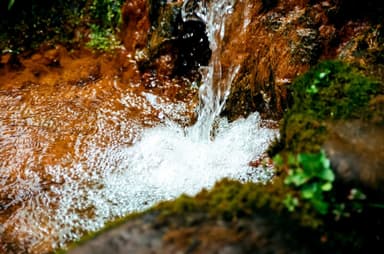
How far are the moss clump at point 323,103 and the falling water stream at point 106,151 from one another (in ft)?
3.59

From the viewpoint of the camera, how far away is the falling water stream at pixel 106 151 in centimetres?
334

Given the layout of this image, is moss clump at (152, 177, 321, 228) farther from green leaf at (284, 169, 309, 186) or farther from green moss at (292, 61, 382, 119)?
green moss at (292, 61, 382, 119)

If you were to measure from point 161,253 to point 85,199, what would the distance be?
2.04m

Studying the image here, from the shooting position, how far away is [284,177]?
2018mm

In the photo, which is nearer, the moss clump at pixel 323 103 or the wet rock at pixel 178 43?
the moss clump at pixel 323 103

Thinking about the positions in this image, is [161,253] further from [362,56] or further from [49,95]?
[49,95]

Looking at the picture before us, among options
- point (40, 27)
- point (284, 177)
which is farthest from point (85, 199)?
point (40, 27)

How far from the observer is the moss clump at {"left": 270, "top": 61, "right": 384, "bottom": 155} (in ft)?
7.32

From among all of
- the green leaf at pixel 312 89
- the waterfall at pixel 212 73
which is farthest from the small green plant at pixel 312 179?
the waterfall at pixel 212 73

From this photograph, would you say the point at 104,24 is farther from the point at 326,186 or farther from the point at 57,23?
the point at 326,186

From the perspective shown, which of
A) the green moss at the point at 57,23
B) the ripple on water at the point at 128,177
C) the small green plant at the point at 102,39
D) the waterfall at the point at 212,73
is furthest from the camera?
the green moss at the point at 57,23

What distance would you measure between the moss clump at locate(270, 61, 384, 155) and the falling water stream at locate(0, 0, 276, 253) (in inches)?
43.1

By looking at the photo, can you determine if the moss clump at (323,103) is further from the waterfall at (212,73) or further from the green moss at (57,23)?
the green moss at (57,23)

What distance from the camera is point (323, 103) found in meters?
2.42
